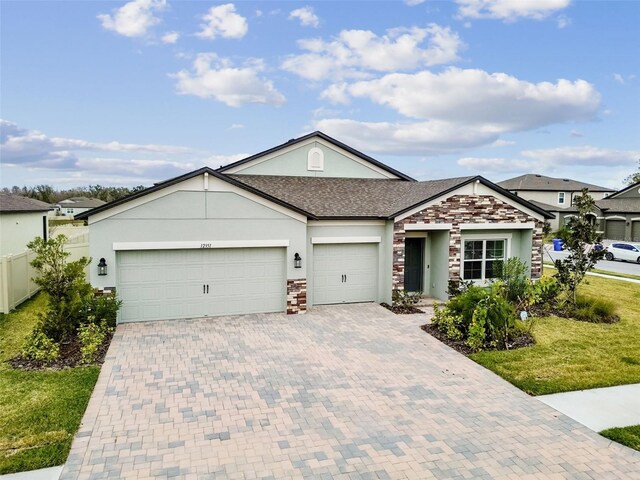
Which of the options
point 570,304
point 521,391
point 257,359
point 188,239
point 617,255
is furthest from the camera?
point 617,255

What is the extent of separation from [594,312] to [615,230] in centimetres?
3441

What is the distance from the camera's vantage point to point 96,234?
12.7 meters

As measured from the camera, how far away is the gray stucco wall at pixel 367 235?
15.3 meters

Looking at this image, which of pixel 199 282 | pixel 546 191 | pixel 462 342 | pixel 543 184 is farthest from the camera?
pixel 543 184

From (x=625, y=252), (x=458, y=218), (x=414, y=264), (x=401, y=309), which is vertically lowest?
(x=401, y=309)

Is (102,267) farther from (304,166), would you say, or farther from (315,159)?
(315,159)

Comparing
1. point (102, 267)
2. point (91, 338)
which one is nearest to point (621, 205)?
point (102, 267)

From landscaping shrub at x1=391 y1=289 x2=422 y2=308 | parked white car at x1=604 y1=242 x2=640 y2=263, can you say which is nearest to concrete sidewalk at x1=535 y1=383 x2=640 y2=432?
landscaping shrub at x1=391 y1=289 x2=422 y2=308

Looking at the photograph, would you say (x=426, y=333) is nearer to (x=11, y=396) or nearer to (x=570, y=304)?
(x=570, y=304)

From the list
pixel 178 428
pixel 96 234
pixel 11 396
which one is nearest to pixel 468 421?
pixel 178 428

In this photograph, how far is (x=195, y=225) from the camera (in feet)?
44.1

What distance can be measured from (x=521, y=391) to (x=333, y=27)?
14.5m

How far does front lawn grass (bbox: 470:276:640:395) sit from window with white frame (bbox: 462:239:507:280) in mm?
3401

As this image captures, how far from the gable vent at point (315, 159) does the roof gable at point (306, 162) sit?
54 millimetres
